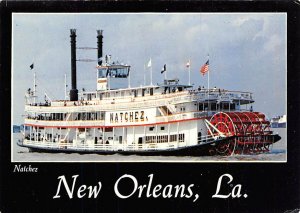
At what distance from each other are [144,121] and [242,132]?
167cm

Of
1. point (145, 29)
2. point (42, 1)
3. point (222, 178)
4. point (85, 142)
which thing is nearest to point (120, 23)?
point (145, 29)

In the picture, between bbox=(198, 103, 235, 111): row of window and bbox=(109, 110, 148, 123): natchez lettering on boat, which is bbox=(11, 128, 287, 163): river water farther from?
bbox=(198, 103, 235, 111): row of window

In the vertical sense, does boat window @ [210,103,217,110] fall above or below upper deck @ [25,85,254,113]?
below

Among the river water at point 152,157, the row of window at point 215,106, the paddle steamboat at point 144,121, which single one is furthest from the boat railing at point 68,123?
the row of window at point 215,106

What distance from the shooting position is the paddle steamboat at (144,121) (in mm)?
13195

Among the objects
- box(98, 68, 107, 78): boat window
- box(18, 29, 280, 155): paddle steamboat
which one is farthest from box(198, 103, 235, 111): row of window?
box(98, 68, 107, 78): boat window

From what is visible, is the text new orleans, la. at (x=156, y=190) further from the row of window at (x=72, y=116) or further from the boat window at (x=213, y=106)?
the row of window at (x=72, y=116)

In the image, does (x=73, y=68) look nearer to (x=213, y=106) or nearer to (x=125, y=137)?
(x=125, y=137)

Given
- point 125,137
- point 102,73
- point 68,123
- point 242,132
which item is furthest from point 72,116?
point 242,132

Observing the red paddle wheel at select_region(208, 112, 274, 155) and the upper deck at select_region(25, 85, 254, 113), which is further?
the upper deck at select_region(25, 85, 254, 113)

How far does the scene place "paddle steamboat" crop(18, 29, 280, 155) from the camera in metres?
13.2

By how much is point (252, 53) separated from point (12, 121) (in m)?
4.16

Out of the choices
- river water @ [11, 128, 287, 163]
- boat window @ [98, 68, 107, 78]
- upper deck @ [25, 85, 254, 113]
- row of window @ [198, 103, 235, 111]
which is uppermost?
boat window @ [98, 68, 107, 78]

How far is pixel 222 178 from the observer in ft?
42.7
